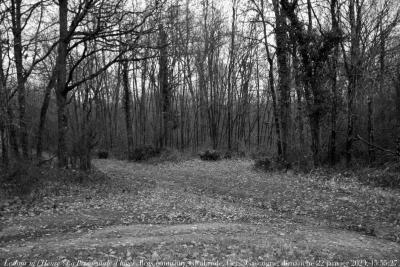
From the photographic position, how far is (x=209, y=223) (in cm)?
703

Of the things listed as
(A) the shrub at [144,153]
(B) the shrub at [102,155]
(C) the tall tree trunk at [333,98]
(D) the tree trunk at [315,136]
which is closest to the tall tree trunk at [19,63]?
(A) the shrub at [144,153]

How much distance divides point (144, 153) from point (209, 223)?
14438mm

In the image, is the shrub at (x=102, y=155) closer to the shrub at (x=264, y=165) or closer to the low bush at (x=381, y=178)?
the shrub at (x=264, y=165)

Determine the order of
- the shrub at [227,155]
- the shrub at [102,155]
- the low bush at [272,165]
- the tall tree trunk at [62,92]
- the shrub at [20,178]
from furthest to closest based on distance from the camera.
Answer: the shrub at [102,155], the shrub at [227,155], the low bush at [272,165], the tall tree trunk at [62,92], the shrub at [20,178]

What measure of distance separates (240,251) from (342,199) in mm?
5023

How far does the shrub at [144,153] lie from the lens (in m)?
20.9

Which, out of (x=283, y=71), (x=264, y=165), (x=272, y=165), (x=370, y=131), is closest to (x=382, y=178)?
(x=370, y=131)

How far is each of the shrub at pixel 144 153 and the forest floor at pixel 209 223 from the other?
909 centimetres

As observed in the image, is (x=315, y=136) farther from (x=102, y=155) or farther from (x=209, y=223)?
(x=102, y=155)

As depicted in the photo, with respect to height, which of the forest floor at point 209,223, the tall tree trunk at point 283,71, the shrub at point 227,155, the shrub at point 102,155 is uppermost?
the tall tree trunk at point 283,71

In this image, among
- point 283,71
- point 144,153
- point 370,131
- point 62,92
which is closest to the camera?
point 62,92

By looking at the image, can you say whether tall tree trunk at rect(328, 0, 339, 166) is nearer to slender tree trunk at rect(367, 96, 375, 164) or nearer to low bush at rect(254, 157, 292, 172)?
slender tree trunk at rect(367, 96, 375, 164)

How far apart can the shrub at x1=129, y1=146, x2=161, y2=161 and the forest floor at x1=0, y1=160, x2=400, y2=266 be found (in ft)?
29.8

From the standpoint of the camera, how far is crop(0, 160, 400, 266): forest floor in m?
5.15
